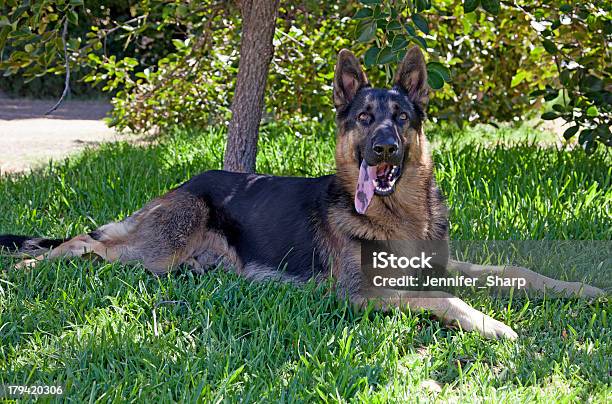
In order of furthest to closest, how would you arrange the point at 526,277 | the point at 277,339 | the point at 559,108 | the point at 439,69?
the point at 559,108 < the point at 526,277 < the point at 439,69 < the point at 277,339

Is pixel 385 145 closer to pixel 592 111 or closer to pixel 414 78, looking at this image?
pixel 414 78

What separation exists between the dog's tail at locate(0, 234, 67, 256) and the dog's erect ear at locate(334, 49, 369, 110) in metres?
2.07

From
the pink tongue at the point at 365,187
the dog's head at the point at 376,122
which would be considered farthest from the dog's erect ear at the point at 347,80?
the pink tongue at the point at 365,187

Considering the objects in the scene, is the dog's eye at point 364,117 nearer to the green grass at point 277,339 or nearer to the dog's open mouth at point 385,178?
the dog's open mouth at point 385,178

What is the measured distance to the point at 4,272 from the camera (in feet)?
13.7

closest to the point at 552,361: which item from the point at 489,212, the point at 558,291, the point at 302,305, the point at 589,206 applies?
the point at 558,291

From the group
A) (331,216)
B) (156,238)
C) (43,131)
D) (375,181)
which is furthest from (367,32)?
(43,131)

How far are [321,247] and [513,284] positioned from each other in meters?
1.16

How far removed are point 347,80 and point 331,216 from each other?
33.8 inches

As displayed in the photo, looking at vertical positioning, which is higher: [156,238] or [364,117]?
[364,117]

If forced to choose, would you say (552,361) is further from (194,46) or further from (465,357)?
(194,46)

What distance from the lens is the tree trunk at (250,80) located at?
605 cm

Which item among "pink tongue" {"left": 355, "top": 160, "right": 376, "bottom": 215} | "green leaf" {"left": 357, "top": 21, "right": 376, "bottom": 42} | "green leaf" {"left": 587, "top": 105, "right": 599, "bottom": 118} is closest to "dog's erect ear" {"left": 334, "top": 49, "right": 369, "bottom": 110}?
"green leaf" {"left": 357, "top": 21, "right": 376, "bottom": 42}

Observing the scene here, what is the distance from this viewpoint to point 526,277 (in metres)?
4.20
